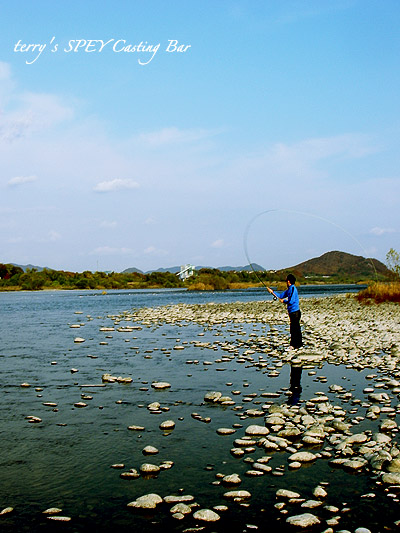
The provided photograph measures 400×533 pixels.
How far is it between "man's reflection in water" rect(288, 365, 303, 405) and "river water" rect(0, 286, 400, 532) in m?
0.16

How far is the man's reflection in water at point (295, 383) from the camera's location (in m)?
9.85

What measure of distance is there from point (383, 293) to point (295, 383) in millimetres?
30098

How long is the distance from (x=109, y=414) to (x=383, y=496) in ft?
17.1

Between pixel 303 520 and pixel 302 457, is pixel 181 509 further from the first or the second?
pixel 302 457

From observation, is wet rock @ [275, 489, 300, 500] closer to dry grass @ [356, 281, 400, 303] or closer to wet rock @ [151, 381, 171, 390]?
wet rock @ [151, 381, 171, 390]

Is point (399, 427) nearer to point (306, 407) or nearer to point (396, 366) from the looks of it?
point (306, 407)

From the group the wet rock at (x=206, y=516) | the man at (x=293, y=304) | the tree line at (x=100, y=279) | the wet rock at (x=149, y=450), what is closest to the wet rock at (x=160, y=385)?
the wet rock at (x=149, y=450)

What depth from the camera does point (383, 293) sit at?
1527 inches

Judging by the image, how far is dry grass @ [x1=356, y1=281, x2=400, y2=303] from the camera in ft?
122

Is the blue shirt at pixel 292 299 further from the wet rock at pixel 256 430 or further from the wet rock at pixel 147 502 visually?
the wet rock at pixel 147 502

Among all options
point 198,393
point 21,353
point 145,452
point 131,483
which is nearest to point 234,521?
point 131,483

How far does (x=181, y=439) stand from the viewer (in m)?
7.62

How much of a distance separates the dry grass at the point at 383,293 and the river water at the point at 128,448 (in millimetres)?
26649

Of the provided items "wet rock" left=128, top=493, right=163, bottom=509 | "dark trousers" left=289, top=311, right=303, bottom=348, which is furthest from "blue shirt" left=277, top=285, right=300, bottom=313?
"wet rock" left=128, top=493, right=163, bottom=509
